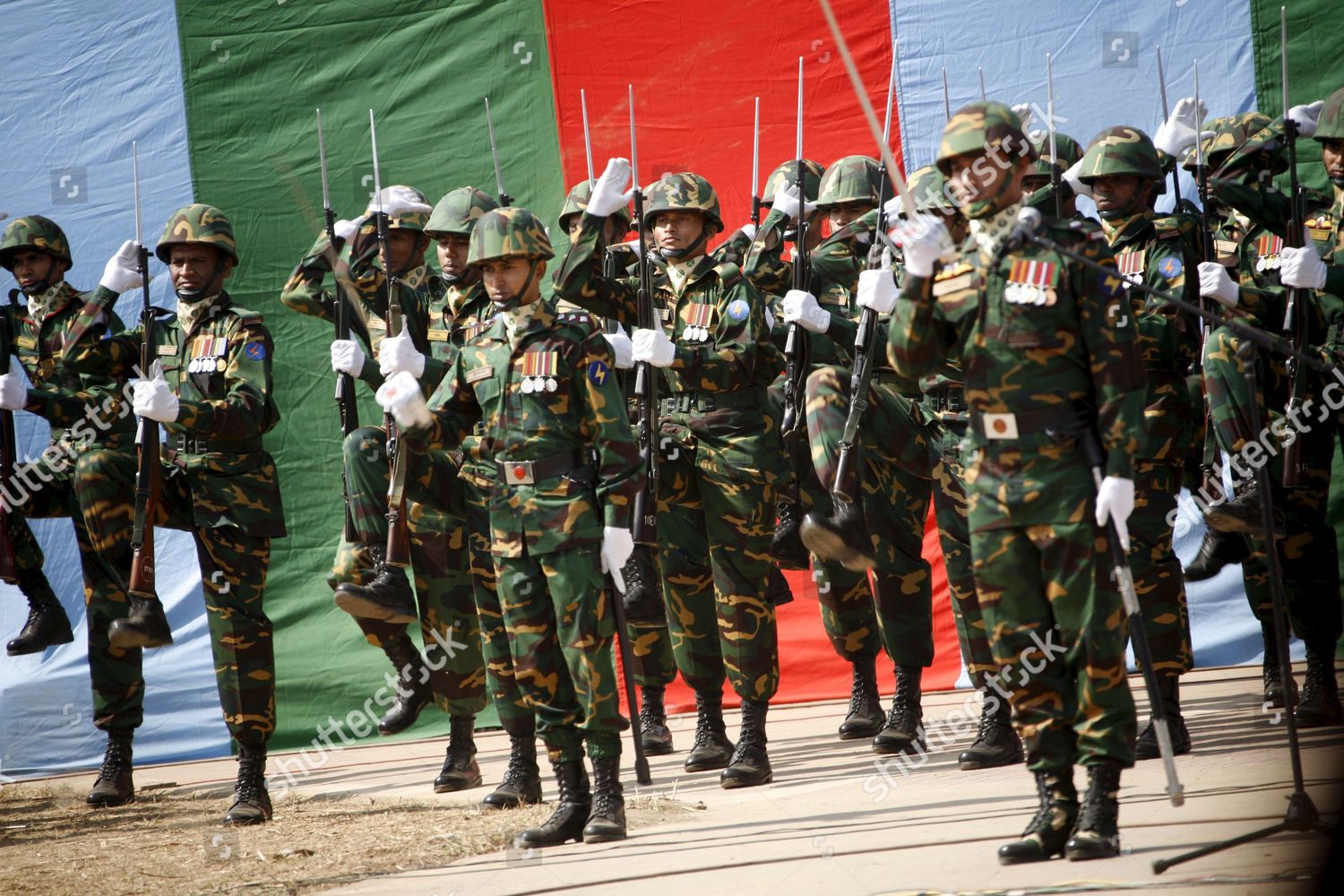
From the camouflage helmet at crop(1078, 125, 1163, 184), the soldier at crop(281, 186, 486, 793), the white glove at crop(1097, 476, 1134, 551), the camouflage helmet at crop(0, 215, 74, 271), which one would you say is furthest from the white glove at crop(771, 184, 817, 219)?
Result: the camouflage helmet at crop(0, 215, 74, 271)

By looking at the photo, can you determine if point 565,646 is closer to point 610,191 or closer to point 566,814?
point 566,814

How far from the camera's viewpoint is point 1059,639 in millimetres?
4211

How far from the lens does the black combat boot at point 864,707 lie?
7199 mm

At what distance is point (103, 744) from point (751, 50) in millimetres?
5723

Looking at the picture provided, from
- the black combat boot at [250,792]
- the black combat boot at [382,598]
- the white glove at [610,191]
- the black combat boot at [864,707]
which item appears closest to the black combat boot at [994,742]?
the black combat boot at [864,707]

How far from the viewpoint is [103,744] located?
8.66 meters

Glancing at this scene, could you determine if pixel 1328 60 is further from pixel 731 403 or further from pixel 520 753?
pixel 520 753

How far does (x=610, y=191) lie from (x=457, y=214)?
117cm

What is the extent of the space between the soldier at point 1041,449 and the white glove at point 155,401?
11.0 ft

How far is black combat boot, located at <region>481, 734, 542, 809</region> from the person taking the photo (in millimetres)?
6020

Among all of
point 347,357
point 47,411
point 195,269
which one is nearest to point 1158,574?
point 347,357

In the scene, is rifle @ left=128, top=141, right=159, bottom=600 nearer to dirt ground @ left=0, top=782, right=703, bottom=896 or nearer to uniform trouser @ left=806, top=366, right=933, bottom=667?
dirt ground @ left=0, top=782, right=703, bottom=896

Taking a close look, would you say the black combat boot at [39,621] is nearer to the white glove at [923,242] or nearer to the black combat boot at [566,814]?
the black combat boot at [566,814]

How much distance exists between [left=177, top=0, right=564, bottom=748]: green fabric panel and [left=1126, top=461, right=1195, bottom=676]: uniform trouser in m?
4.41
